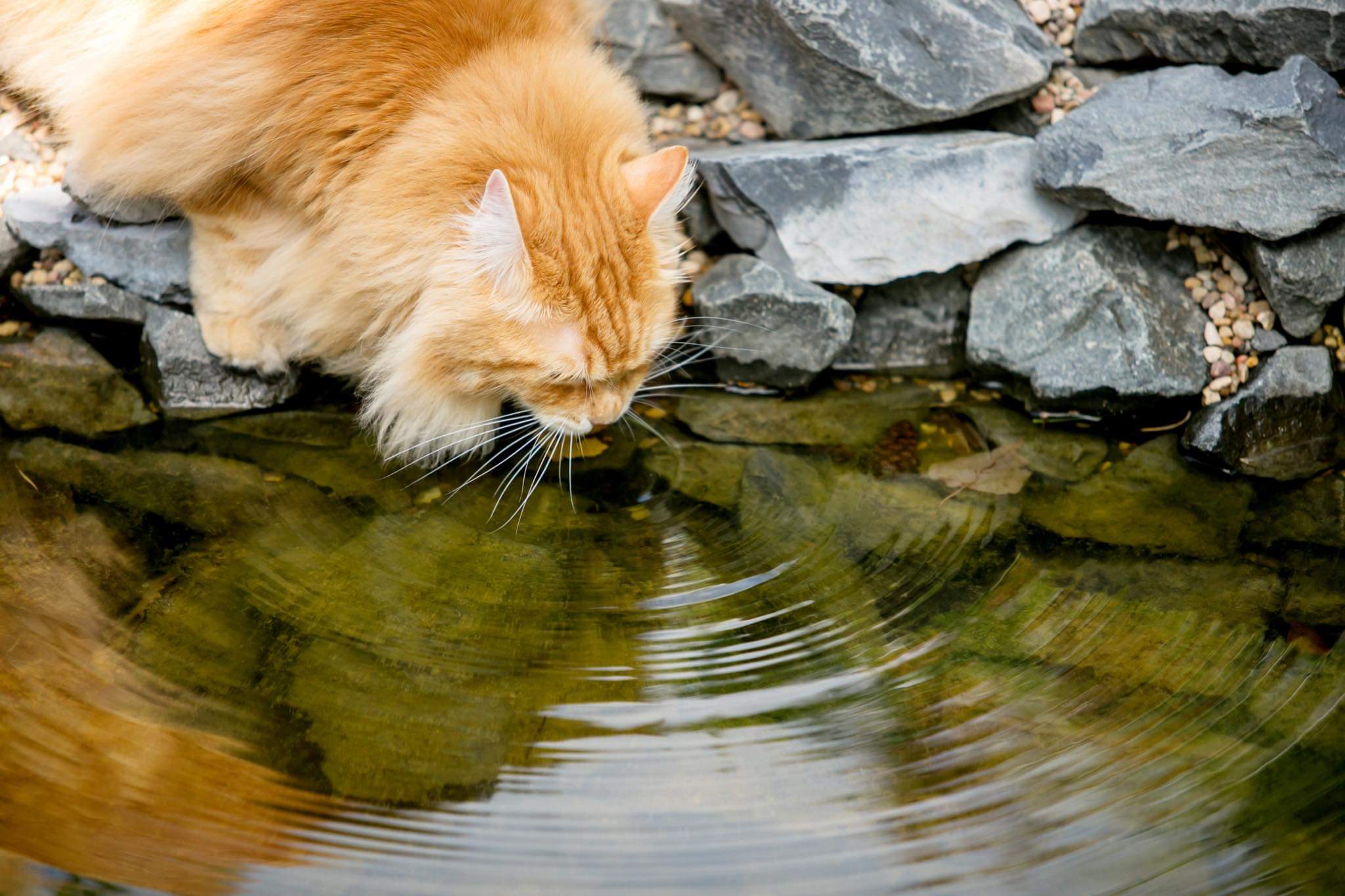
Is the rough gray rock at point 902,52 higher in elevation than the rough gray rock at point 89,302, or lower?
higher

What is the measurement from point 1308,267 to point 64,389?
337 cm

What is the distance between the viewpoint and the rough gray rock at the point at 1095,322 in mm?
2879

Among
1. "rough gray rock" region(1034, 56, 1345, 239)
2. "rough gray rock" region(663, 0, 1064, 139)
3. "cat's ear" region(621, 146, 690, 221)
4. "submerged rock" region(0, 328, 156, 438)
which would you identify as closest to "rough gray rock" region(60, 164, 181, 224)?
"submerged rock" region(0, 328, 156, 438)

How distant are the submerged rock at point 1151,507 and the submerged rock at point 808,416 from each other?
50 centimetres

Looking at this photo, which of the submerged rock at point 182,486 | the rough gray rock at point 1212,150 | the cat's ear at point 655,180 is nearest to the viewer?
the cat's ear at point 655,180

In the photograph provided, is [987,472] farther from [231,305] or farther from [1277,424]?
[231,305]

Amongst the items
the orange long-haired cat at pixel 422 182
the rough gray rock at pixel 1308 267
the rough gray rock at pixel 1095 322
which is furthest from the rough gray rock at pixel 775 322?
the rough gray rock at pixel 1308 267

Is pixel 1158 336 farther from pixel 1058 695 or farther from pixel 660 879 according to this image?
pixel 660 879

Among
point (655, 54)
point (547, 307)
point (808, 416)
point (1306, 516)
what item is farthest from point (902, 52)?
point (1306, 516)

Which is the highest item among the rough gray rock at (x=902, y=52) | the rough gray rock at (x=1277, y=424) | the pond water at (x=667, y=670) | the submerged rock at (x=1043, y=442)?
the rough gray rock at (x=902, y=52)

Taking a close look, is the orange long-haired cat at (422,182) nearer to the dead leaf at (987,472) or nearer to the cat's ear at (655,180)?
the cat's ear at (655,180)

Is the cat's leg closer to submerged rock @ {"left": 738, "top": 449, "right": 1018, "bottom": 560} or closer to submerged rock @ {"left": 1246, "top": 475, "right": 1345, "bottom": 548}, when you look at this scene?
submerged rock @ {"left": 738, "top": 449, "right": 1018, "bottom": 560}

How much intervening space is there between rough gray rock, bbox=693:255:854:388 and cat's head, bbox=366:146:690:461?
531mm

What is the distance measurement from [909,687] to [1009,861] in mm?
410
